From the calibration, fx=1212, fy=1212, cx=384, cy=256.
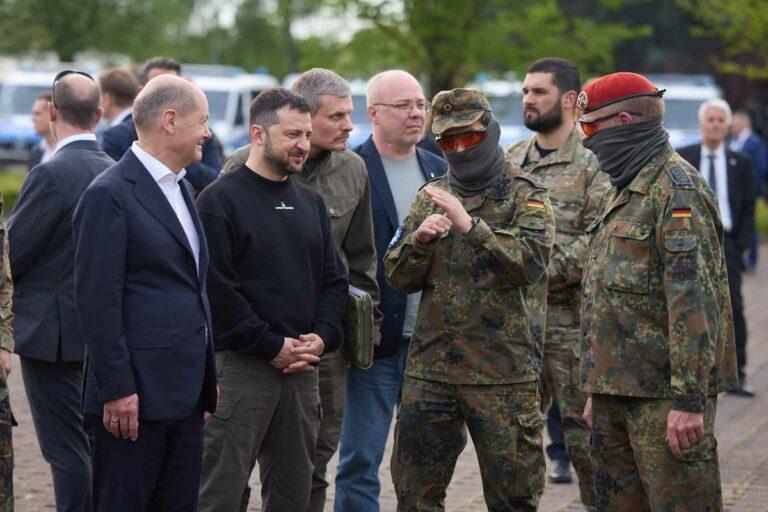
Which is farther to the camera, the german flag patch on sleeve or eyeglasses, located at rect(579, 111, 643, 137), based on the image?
eyeglasses, located at rect(579, 111, 643, 137)

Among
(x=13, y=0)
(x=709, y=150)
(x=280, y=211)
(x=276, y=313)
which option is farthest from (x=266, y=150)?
(x=13, y=0)

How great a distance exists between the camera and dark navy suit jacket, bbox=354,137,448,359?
5.89 m

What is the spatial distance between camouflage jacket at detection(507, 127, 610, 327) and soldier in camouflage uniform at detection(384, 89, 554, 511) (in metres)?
1.18

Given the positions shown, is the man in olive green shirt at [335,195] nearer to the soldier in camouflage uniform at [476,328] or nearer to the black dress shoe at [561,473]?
the soldier in camouflage uniform at [476,328]

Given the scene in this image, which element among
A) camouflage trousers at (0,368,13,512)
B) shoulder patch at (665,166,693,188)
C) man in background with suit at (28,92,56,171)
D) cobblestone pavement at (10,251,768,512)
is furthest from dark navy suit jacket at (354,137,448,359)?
man in background with suit at (28,92,56,171)

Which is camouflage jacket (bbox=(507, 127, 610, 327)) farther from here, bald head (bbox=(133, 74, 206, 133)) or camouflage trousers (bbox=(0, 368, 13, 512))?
camouflage trousers (bbox=(0, 368, 13, 512))

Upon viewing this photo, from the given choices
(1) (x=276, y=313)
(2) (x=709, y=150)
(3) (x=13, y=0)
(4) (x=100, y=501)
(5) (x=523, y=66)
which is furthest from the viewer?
(3) (x=13, y=0)

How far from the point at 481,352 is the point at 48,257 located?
2161 millimetres

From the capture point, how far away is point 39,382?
5.82m

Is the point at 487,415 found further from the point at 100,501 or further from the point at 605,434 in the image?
the point at 100,501

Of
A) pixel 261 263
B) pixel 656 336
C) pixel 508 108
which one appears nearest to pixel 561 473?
pixel 656 336

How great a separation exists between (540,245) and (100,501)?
2.03 meters

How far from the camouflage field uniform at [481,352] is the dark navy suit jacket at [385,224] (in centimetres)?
64

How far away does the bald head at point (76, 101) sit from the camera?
19.4 ft
